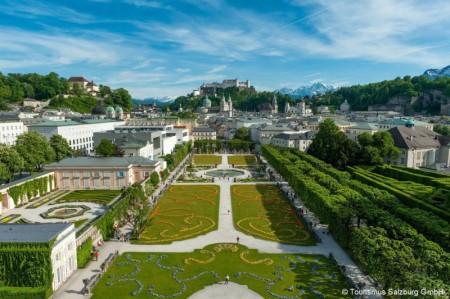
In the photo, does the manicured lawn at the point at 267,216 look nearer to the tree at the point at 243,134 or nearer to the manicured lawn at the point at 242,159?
the manicured lawn at the point at 242,159

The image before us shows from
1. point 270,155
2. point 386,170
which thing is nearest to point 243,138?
point 270,155

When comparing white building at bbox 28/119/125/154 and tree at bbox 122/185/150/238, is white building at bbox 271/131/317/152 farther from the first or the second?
tree at bbox 122/185/150/238

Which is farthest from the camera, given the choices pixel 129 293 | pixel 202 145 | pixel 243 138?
pixel 243 138

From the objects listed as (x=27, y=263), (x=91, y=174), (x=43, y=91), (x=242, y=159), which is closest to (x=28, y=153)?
(x=91, y=174)

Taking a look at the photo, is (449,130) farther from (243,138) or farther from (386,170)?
(243,138)

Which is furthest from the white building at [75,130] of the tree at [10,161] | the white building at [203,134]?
the tree at [10,161]

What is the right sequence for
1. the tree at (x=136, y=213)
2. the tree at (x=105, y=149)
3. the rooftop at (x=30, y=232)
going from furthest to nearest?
the tree at (x=105, y=149) → the tree at (x=136, y=213) → the rooftop at (x=30, y=232)
